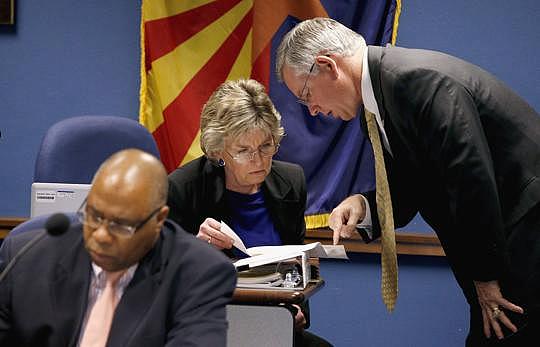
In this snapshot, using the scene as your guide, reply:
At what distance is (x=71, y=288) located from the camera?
6.46 ft

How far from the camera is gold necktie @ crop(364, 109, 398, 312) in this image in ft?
8.66

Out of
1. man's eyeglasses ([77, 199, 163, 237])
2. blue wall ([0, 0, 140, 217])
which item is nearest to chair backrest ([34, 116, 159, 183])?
blue wall ([0, 0, 140, 217])

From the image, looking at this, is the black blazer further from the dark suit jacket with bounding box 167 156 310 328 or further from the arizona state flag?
the arizona state flag

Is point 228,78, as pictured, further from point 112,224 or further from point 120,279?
point 112,224

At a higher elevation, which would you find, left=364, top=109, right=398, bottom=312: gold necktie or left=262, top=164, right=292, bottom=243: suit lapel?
left=364, top=109, right=398, bottom=312: gold necktie

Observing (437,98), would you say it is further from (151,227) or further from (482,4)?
(482,4)

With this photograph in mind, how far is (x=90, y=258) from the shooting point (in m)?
2.02

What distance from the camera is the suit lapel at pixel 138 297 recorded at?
192 centimetres

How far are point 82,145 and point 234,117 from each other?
78cm

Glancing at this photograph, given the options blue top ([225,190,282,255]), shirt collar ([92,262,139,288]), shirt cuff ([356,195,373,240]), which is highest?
shirt collar ([92,262,139,288])

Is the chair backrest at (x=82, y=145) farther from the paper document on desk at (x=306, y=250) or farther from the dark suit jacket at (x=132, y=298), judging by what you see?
the dark suit jacket at (x=132, y=298)

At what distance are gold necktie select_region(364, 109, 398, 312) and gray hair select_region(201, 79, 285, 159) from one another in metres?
0.65

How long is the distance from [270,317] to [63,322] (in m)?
0.82

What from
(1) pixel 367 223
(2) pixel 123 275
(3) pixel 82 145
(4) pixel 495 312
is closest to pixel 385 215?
(1) pixel 367 223
